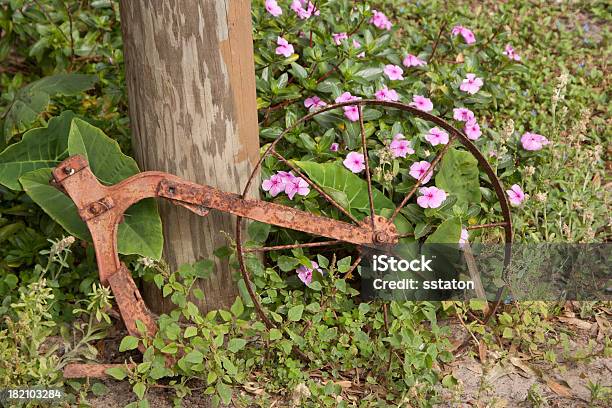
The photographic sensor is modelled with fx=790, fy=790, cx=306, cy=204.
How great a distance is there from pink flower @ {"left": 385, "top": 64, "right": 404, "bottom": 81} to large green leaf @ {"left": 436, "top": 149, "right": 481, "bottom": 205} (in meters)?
0.50

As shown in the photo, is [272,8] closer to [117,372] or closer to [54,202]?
[54,202]

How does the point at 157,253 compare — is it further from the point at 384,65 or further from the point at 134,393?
the point at 384,65

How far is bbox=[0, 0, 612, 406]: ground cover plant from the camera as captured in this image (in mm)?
Result: 2518

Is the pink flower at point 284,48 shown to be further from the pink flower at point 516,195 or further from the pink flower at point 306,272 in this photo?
the pink flower at point 516,195

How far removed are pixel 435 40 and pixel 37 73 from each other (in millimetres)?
1938

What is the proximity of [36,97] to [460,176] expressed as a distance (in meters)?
1.63

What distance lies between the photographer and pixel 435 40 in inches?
143

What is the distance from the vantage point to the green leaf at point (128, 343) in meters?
2.43

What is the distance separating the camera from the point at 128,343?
2438 millimetres

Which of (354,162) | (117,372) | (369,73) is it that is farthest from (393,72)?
(117,372)

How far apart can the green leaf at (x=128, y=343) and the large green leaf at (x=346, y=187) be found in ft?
2.65

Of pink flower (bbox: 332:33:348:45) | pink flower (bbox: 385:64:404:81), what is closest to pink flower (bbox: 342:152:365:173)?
pink flower (bbox: 385:64:404:81)

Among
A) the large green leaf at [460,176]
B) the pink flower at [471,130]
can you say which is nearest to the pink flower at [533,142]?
the pink flower at [471,130]

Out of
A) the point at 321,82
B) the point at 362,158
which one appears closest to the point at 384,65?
the point at 321,82
